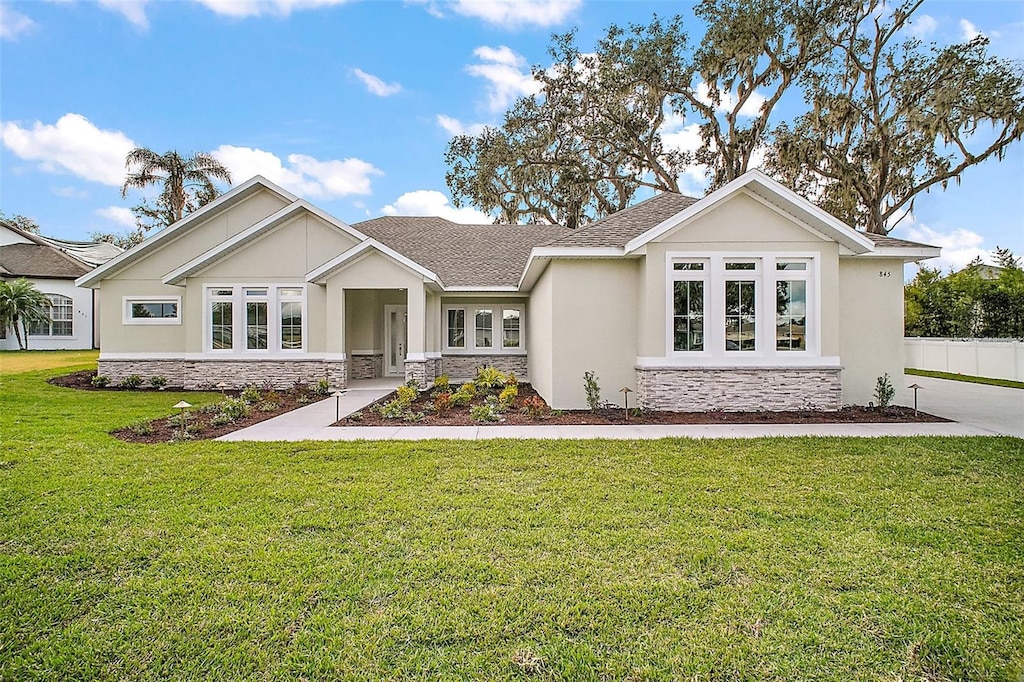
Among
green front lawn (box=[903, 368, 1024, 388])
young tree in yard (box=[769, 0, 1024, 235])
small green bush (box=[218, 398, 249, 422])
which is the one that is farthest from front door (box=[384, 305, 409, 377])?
green front lawn (box=[903, 368, 1024, 388])

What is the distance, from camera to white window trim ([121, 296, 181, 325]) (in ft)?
50.5

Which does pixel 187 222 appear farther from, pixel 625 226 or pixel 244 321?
pixel 625 226

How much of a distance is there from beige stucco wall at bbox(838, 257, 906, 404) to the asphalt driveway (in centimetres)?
97

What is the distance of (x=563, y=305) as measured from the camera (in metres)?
10.5

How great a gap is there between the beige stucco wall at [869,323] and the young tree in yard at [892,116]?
37.6 feet

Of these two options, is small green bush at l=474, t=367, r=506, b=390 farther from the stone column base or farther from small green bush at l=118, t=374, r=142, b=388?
small green bush at l=118, t=374, r=142, b=388

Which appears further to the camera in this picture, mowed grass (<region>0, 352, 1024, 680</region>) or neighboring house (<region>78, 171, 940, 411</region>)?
neighboring house (<region>78, 171, 940, 411</region>)

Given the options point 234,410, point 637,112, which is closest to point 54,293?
point 234,410

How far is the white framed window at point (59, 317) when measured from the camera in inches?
1120

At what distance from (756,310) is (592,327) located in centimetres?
326

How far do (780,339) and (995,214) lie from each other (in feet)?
35.4

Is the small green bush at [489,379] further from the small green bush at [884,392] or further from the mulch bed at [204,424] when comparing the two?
the small green bush at [884,392]

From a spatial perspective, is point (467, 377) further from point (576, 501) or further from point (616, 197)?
point (616, 197)

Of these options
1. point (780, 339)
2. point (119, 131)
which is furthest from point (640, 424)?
point (119, 131)
